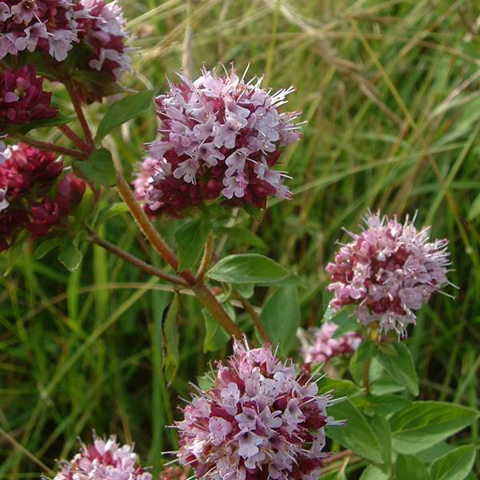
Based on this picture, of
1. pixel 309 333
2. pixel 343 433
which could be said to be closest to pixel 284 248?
pixel 309 333

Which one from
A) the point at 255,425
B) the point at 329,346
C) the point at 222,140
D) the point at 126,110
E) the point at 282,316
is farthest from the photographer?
the point at 329,346

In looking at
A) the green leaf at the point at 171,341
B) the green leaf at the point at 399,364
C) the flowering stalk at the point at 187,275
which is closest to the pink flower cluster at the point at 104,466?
the green leaf at the point at 171,341

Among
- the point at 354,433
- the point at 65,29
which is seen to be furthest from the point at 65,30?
the point at 354,433

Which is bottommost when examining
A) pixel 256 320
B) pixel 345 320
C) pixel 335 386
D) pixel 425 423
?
pixel 425 423

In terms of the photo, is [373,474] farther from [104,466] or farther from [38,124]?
[38,124]

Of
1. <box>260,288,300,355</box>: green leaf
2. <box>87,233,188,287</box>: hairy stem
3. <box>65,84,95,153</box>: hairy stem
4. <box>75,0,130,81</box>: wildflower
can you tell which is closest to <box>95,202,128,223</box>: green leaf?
<box>87,233,188,287</box>: hairy stem

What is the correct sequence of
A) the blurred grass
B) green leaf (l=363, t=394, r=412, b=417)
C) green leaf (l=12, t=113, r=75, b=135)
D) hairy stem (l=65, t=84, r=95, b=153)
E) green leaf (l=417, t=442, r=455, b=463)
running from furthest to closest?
the blurred grass → green leaf (l=417, t=442, r=455, b=463) → green leaf (l=363, t=394, r=412, b=417) → hairy stem (l=65, t=84, r=95, b=153) → green leaf (l=12, t=113, r=75, b=135)

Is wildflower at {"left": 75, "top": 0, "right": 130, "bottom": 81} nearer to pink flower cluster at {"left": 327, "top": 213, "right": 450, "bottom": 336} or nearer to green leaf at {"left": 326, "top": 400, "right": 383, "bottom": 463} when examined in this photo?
pink flower cluster at {"left": 327, "top": 213, "right": 450, "bottom": 336}
